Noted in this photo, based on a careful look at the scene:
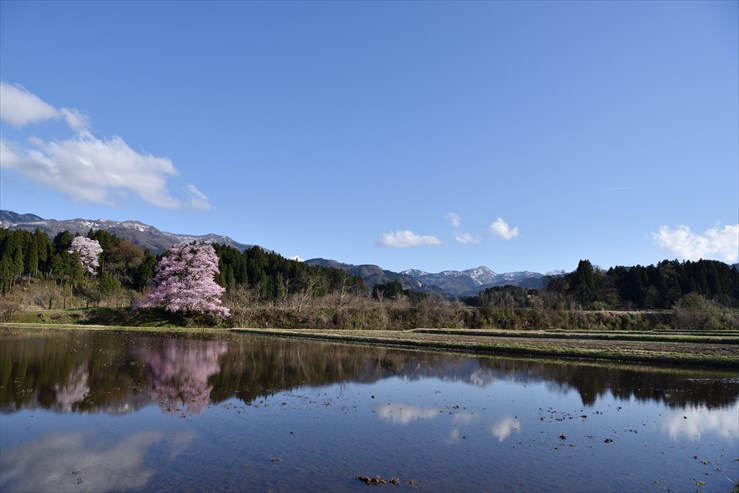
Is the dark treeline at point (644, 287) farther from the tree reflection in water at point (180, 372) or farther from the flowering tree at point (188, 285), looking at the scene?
→ the tree reflection in water at point (180, 372)

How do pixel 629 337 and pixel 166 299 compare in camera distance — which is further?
pixel 166 299

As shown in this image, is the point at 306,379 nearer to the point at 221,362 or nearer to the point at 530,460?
the point at 221,362

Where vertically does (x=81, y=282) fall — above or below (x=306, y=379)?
above

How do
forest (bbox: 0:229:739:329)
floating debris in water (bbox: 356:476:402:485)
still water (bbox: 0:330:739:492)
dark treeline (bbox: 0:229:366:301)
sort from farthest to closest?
dark treeline (bbox: 0:229:366:301) → forest (bbox: 0:229:739:329) → still water (bbox: 0:330:739:492) → floating debris in water (bbox: 356:476:402:485)

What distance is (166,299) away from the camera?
2136 inches

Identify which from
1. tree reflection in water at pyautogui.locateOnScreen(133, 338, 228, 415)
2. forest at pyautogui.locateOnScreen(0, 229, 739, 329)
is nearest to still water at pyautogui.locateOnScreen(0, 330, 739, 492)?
tree reflection in water at pyautogui.locateOnScreen(133, 338, 228, 415)

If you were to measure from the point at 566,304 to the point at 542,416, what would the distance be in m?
66.9

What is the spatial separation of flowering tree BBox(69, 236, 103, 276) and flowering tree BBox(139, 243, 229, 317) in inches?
1440

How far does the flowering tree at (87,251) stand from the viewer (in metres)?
83.2

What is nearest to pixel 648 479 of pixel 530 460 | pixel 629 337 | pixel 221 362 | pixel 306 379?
pixel 530 460

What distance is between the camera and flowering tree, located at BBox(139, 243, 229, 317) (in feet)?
173

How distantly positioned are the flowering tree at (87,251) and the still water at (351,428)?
6771cm

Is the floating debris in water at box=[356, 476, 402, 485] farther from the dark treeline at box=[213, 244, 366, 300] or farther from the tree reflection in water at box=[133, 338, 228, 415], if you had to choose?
the dark treeline at box=[213, 244, 366, 300]

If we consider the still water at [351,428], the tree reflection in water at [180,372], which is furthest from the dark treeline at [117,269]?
the still water at [351,428]
